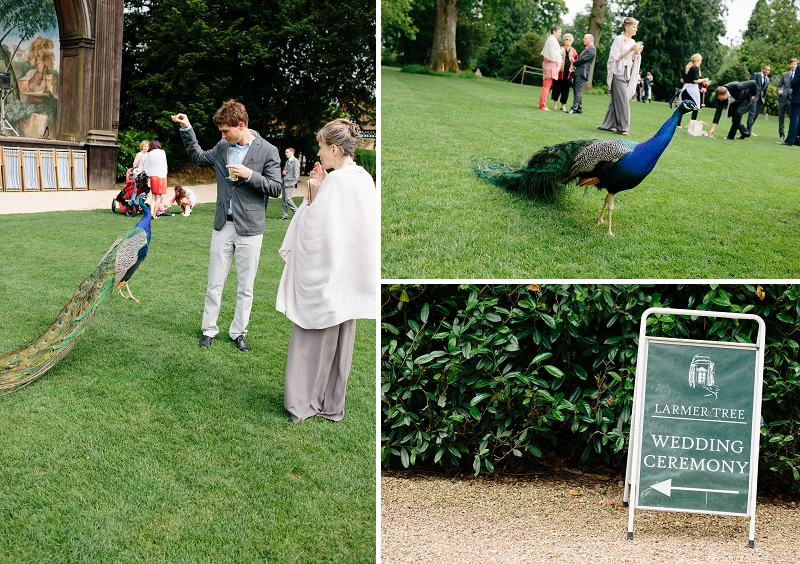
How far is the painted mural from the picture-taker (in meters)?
14.6

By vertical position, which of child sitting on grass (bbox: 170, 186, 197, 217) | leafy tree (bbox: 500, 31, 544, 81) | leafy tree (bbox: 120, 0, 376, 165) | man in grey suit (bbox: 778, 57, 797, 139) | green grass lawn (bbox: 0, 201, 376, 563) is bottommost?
green grass lawn (bbox: 0, 201, 376, 563)

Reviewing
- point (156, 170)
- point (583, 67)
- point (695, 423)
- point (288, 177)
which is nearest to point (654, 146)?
point (695, 423)

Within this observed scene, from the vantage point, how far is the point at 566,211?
5.44 m

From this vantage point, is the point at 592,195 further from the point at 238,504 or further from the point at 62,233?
the point at 62,233

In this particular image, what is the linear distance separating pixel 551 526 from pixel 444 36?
698cm

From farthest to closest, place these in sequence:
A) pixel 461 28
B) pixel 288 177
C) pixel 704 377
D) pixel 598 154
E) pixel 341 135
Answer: pixel 288 177, pixel 461 28, pixel 598 154, pixel 341 135, pixel 704 377

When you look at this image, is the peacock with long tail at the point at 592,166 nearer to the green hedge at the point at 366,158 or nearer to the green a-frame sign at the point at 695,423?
the green a-frame sign at the point at 695,423

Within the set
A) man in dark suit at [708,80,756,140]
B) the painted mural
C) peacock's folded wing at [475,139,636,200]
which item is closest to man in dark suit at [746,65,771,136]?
man in dark suit at [708,80,756,140]

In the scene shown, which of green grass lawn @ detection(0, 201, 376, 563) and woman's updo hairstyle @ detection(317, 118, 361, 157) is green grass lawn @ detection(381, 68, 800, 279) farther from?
woman's updo hairstyle @ detection(317, 118, 361, 157)

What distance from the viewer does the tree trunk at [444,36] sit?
863 centimetres

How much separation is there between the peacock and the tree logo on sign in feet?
11.6

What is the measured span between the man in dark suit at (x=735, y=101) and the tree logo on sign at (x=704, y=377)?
5.91m

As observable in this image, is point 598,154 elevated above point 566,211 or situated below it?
above

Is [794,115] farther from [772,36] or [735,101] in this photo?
[772,36]
